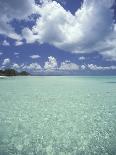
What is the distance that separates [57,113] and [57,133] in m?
4.21

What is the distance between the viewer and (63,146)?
7.71 meters

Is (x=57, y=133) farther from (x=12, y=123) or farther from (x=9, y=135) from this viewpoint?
(x=12, y=123)

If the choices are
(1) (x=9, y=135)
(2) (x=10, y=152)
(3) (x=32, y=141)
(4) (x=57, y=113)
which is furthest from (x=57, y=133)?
(4) (x=57, y=113)

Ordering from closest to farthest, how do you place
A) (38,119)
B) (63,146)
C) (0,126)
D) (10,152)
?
(10,152) → (63,146) → (0,126) → (38,119)

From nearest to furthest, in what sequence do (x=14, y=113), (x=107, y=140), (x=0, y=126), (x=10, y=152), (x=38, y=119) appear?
(x=10, y=152), (x=107, y=140), (x=0, y=126), (x=38, y=119), (x=14, y=113)

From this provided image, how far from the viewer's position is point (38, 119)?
11.8 metres

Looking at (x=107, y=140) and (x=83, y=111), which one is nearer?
(x=107, y=140)

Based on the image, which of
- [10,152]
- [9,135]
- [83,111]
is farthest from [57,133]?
[83,111]

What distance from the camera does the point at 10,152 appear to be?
7008mm

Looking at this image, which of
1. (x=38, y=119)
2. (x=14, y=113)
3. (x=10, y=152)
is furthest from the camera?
(x=14, y=113)

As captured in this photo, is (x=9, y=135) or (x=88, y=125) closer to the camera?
(x=9, y=135)

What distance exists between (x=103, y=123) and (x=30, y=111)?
17.9 ft

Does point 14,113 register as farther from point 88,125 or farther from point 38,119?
point 88,125

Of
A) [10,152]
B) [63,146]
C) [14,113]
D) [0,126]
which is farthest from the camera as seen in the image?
[14,113]
